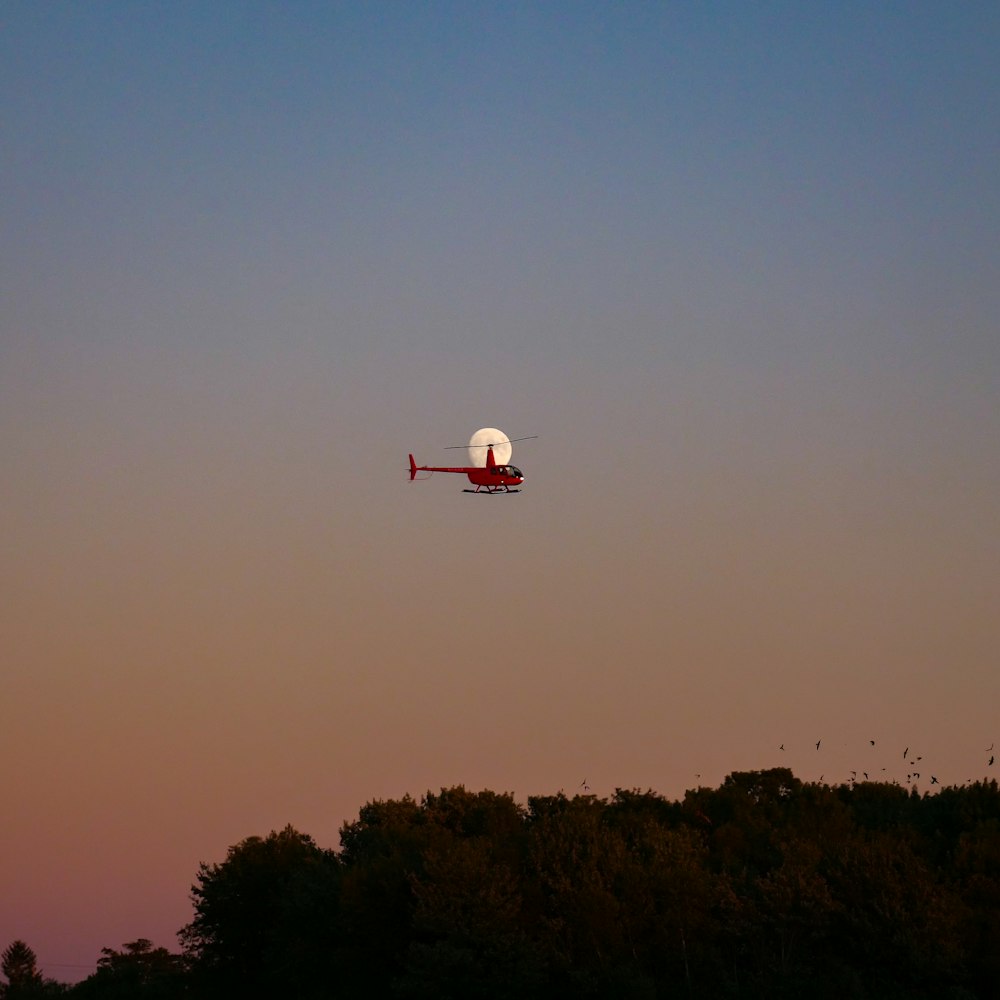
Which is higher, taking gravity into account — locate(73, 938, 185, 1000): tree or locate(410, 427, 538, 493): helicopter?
locate(410, 427, 538, 493): helicopter

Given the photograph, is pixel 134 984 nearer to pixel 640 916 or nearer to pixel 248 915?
pixel 248 915

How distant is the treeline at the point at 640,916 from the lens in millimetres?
70438

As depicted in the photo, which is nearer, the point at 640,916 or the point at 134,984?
the point at 640,916

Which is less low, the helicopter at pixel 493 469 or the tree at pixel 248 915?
the helicopter at pixel 493 469

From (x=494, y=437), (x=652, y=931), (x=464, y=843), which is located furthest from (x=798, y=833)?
(x=494, y=437)

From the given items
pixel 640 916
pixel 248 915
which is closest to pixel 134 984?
pixel 248 915

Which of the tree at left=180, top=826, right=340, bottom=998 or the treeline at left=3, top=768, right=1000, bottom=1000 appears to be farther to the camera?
the tree at left=180, top=826, right=340, bottom=998

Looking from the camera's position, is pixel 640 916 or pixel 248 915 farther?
pixel 248 915

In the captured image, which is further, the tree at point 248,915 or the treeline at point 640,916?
the tree at point 248,915

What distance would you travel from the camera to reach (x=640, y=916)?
7550 centimetres

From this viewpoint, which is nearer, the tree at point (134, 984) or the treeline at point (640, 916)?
the treeline at point (640, 916)

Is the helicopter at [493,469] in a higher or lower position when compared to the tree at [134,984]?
higher

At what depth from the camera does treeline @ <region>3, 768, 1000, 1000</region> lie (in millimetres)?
70438

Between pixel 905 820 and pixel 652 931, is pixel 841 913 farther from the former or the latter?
pixel 905 820
